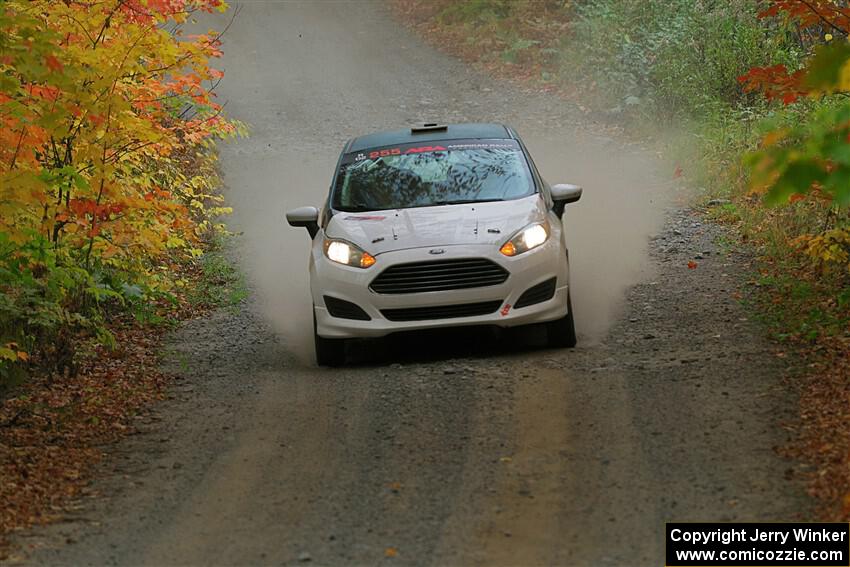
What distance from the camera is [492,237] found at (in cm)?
960

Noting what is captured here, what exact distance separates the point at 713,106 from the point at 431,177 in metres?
9.70

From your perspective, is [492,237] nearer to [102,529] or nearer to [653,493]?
[653,493]

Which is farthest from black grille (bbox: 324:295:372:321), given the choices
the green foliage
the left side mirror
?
the green foliage

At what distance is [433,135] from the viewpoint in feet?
37.7

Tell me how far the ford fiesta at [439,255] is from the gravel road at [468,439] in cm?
42

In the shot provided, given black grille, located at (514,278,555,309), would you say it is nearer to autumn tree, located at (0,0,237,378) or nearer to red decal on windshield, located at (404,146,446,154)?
red decal on windshield, located at (404,146,446,154)

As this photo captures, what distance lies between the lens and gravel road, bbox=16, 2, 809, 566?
20.5 ft

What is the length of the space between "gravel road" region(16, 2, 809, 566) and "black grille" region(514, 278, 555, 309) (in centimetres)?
50

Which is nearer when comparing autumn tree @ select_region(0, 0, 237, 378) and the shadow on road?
autumn tree @ select_region(0, 0, 237, 378)

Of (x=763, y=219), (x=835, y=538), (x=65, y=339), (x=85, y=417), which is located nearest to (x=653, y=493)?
(x=835, y=538)

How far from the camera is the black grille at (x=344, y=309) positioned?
969 centimetres

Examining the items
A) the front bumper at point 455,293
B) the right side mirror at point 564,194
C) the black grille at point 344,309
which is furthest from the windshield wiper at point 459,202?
the black grille at point 344,309

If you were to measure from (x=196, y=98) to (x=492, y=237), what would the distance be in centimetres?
398

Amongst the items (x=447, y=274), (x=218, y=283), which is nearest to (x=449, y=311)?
(x=447, y=274)
